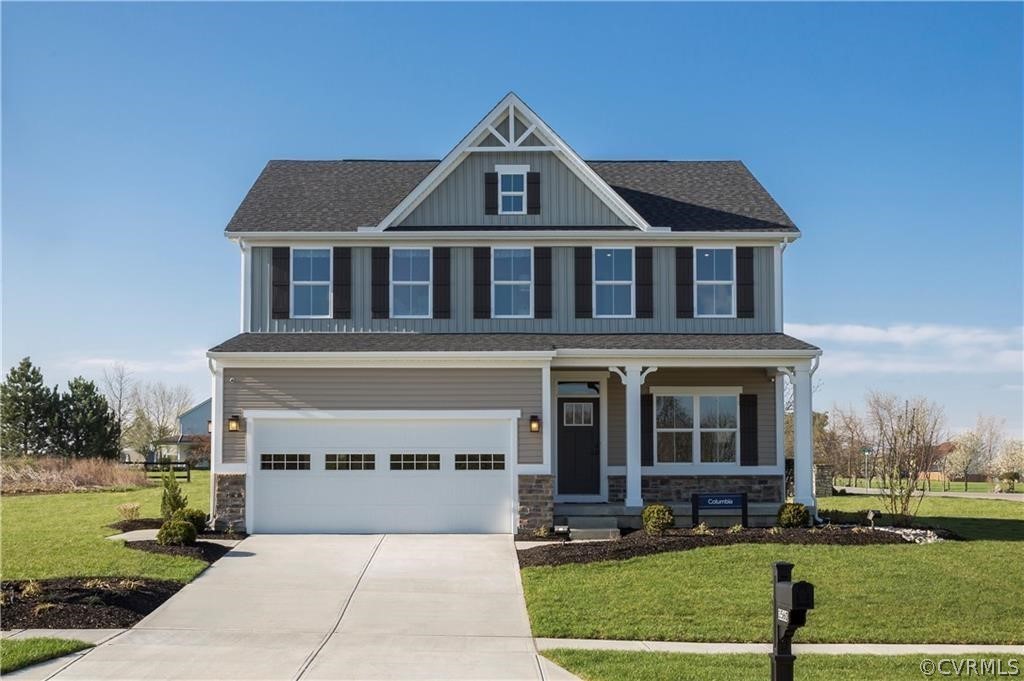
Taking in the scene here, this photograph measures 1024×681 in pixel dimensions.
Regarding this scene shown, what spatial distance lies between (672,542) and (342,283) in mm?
9118

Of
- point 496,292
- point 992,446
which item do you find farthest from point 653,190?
point 992,446

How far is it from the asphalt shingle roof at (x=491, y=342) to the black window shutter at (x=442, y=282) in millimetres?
711

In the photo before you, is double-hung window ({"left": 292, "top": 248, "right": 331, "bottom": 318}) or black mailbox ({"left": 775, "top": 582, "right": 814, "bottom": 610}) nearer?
black mailbox ({"left": 775, "top": 582, "right": 814, "bottom": 610})

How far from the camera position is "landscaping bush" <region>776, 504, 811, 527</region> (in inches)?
757

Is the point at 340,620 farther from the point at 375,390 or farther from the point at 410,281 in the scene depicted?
the point at 410,281

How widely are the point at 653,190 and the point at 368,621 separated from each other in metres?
14.1

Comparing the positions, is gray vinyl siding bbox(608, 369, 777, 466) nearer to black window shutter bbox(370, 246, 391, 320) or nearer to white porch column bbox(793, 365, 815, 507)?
white porch column bbox(793, 365, 815, 507)

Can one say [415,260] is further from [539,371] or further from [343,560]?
[343,560]

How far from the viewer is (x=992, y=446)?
59406 mm

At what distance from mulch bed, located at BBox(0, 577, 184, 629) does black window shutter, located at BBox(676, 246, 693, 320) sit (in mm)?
11976

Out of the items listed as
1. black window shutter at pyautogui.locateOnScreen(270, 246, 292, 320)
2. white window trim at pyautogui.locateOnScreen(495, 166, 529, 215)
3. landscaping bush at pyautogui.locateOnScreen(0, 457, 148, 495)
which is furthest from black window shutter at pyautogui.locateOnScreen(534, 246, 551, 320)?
landscaping bush at pyautogui.locateOnScreen(0, 457, 148, 495)

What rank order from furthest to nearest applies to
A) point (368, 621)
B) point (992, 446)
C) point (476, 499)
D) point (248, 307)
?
point (992, 446) → point (248, 307) → point (476, 499) → point (368, 621)

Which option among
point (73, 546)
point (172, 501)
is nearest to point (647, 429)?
point (172, 501)

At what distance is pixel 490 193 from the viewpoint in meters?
21.9
